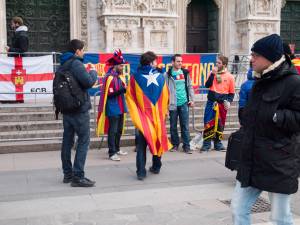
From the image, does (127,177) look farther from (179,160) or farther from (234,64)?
(234,64)

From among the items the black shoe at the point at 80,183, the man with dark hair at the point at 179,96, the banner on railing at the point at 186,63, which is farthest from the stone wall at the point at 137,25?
the black shoe at the point at 80,183

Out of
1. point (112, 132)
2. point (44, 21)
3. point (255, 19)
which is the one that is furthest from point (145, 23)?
point (112, 132)

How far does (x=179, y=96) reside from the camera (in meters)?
8.64

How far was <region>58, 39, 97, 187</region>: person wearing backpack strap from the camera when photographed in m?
6.11

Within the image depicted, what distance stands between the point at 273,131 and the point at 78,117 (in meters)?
3.45

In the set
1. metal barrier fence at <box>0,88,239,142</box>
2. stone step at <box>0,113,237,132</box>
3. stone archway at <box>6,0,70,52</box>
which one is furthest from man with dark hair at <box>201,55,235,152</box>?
stone archway at <box>6,0,70,52</box>

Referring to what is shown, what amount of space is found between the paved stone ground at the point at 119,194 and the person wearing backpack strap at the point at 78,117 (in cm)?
24

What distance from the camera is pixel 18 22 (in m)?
11.1

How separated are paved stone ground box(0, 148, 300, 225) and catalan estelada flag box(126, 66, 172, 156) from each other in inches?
24.6

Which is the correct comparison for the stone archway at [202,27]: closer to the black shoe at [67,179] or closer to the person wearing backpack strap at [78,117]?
the person wearing backpack strap at [78,117]

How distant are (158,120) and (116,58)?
1.59m

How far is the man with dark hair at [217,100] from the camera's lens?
8469 mm

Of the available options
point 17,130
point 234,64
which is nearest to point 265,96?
point 17,130

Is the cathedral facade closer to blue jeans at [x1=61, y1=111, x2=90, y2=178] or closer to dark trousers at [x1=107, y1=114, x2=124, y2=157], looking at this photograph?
dark trousers at [x1=107, y1=114, x2=124, y2=157]
